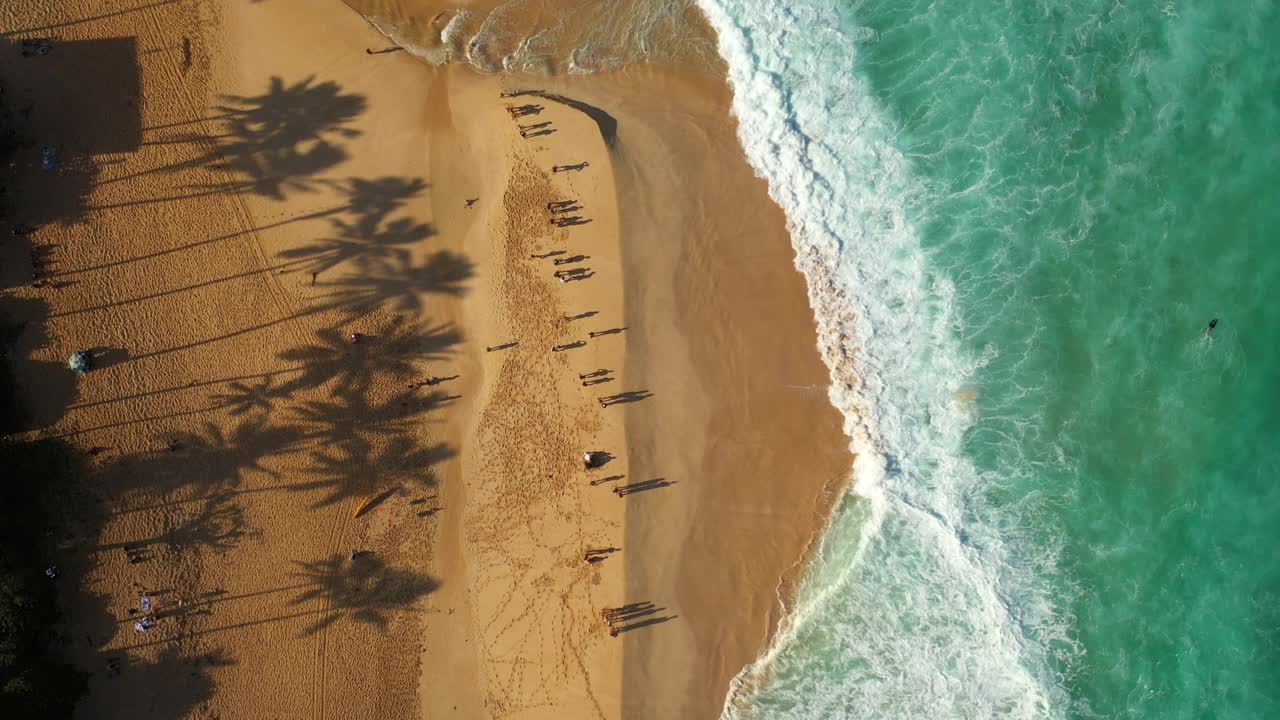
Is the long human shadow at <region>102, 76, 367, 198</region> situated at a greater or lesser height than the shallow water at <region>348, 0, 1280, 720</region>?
greater

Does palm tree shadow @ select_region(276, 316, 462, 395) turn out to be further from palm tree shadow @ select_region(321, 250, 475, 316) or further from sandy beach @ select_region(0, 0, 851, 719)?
palm tree shadow @ select_region(321, 250, 475, 316)

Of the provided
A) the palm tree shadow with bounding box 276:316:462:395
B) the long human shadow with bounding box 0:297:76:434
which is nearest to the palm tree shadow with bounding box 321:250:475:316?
the palm tree shadow with bounding box 276:316:462:395

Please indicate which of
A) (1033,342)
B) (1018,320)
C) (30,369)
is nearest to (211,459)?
(30,369)

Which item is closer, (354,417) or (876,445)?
(876,445)

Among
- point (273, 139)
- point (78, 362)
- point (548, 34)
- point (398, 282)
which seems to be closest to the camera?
point (78, 362)

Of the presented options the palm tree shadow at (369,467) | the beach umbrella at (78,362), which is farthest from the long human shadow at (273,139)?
the palm tree shadow at (369,467)

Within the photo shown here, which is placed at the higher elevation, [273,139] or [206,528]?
[273,139]

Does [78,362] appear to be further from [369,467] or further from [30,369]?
[369,467]
